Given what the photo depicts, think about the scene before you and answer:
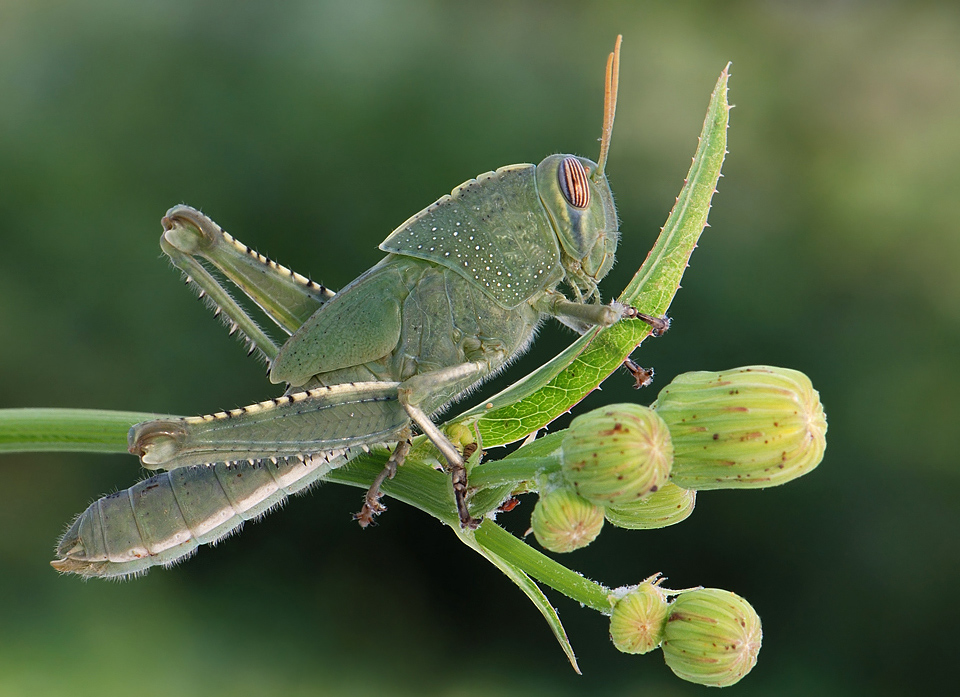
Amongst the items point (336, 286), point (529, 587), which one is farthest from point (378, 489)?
point (336, 286)

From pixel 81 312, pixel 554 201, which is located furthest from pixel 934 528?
pixel 81 312

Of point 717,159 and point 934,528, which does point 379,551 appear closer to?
point 934,528

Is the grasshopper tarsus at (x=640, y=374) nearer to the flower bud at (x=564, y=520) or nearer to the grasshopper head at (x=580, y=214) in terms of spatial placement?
the grasshopper head at (x=580, y=214)

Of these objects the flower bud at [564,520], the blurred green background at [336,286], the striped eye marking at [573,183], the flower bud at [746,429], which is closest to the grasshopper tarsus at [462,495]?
the flower bud at [564,520]

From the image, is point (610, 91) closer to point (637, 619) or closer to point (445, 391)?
point (445, 391)

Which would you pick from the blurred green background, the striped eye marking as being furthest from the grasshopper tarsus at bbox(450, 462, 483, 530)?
the blurred green background

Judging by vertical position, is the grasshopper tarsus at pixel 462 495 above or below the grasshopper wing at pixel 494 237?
below
